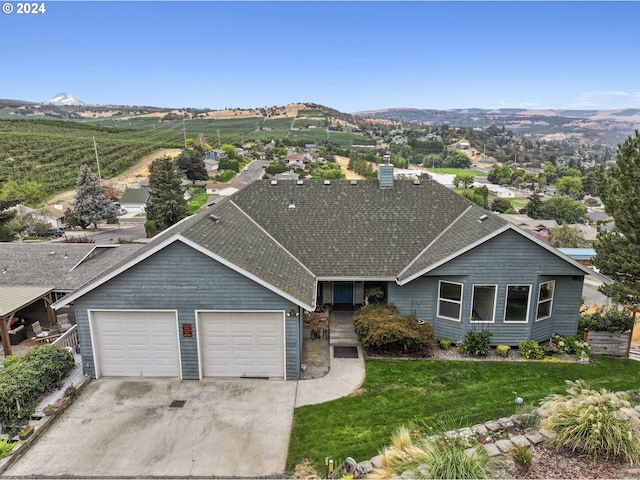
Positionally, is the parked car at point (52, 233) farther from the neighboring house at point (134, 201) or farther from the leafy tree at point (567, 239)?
the leafy tree at point (567, 239)

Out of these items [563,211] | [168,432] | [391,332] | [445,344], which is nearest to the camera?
[168,432]

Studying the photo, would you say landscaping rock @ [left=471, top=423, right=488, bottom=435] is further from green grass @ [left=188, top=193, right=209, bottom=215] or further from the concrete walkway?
green grass @ [left=188, top=193, right=209, bottom=215]

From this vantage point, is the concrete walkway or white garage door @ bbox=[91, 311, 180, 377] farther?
white garage door @ bbox=[91, 311, 180, 377]

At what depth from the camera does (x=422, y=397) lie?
1173cm

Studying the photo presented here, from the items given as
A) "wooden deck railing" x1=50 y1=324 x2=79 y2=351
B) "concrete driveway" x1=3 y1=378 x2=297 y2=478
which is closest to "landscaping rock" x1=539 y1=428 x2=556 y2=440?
"concrete driveway" x1=3 y1=378 x2=297 y2=478

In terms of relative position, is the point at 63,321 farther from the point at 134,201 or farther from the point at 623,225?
the point at 134,201

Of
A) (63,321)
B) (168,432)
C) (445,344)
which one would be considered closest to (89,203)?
(63,321)

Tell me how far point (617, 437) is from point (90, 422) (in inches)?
454

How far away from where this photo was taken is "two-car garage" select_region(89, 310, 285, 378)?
1237 cm

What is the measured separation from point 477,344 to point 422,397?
11.7 ft

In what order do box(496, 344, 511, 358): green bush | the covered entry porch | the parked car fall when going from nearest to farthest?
box(496, 344, 511, 358): green bush → the covered entry porch → the parked car

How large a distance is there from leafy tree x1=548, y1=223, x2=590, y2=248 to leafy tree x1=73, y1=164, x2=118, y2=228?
48261 millimetres

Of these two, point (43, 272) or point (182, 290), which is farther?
point (43, 272)

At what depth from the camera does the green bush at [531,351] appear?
46.0ft
